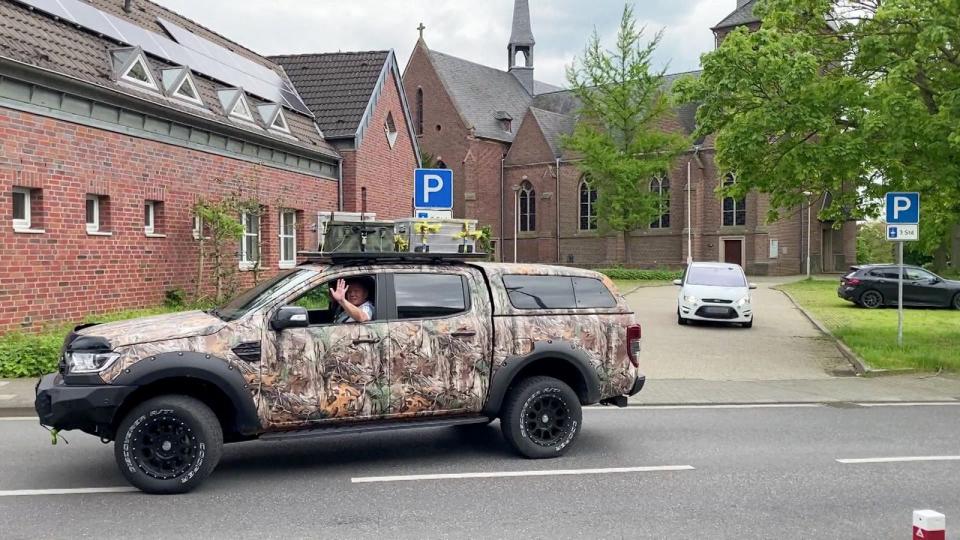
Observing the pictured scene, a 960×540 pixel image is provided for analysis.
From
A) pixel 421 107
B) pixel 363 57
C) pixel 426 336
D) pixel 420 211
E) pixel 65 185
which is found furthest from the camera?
pixel 421 107

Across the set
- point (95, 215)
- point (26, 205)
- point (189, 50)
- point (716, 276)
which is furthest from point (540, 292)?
point (189, 50)

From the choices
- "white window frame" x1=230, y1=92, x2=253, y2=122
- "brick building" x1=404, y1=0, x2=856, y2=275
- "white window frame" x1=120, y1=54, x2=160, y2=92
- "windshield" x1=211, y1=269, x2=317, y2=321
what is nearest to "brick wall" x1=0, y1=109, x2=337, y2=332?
"white window frame" x1=120, y1=54, x2=160, y2=92

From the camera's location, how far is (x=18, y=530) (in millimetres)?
5117

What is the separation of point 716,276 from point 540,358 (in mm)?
15118

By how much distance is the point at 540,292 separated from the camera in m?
7.42

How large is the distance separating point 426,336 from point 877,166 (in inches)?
450

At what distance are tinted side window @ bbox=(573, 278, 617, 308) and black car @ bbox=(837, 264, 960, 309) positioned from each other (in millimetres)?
21112

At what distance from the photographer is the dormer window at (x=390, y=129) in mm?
26328

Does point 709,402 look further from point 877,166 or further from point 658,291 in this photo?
point 658,291

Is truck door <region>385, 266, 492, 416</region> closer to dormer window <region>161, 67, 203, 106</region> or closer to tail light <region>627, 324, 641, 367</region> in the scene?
tail light <region>627, 324, 641, 367</region>

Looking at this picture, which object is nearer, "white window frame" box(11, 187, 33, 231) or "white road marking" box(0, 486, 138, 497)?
"white road marking" box(0, 486, 138, 497)

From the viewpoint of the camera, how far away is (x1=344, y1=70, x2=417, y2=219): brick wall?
80.0ft

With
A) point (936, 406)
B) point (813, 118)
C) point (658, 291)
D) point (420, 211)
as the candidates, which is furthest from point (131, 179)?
point (658, 291)

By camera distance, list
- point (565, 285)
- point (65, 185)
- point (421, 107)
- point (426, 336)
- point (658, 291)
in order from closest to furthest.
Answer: point (426, 336) < point (565, 285) < point (65, 185) < point (658, 291) < point (421, 107)
